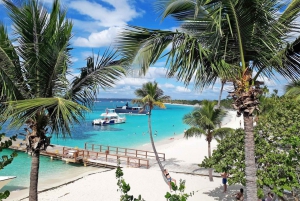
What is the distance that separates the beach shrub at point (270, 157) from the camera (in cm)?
637

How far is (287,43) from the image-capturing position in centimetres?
421

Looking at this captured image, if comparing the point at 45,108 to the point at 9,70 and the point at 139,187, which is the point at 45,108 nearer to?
the point at 9,70

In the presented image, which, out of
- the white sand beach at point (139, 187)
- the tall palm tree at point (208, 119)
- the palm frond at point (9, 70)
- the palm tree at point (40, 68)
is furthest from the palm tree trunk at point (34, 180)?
the tall palm tree at point (208, 119)

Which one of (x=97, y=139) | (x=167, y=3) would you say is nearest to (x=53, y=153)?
(x=97, y=139)

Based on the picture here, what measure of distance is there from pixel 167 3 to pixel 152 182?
1144 centimetres

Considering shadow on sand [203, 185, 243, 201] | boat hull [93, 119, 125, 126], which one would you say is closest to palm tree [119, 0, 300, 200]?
shadow on sand [203, 185, 243, 201]

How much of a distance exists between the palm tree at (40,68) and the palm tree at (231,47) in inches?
31.6

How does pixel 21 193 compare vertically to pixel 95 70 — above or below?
below

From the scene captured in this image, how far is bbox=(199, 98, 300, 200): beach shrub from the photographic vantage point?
6371 mm

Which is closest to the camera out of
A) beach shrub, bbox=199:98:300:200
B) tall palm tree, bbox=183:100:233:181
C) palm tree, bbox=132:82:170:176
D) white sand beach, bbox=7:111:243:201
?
beach shrub, bbox=199:98:300:200

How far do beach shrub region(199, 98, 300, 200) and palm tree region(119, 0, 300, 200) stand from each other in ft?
7.38

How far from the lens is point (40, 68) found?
471cm

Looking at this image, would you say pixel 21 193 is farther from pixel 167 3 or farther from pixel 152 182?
pixel 167 3

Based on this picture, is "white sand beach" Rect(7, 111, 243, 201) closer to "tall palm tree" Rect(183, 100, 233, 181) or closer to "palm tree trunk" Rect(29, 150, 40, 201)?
"tall palm tree" Rect(183, 100, 233, 181)
